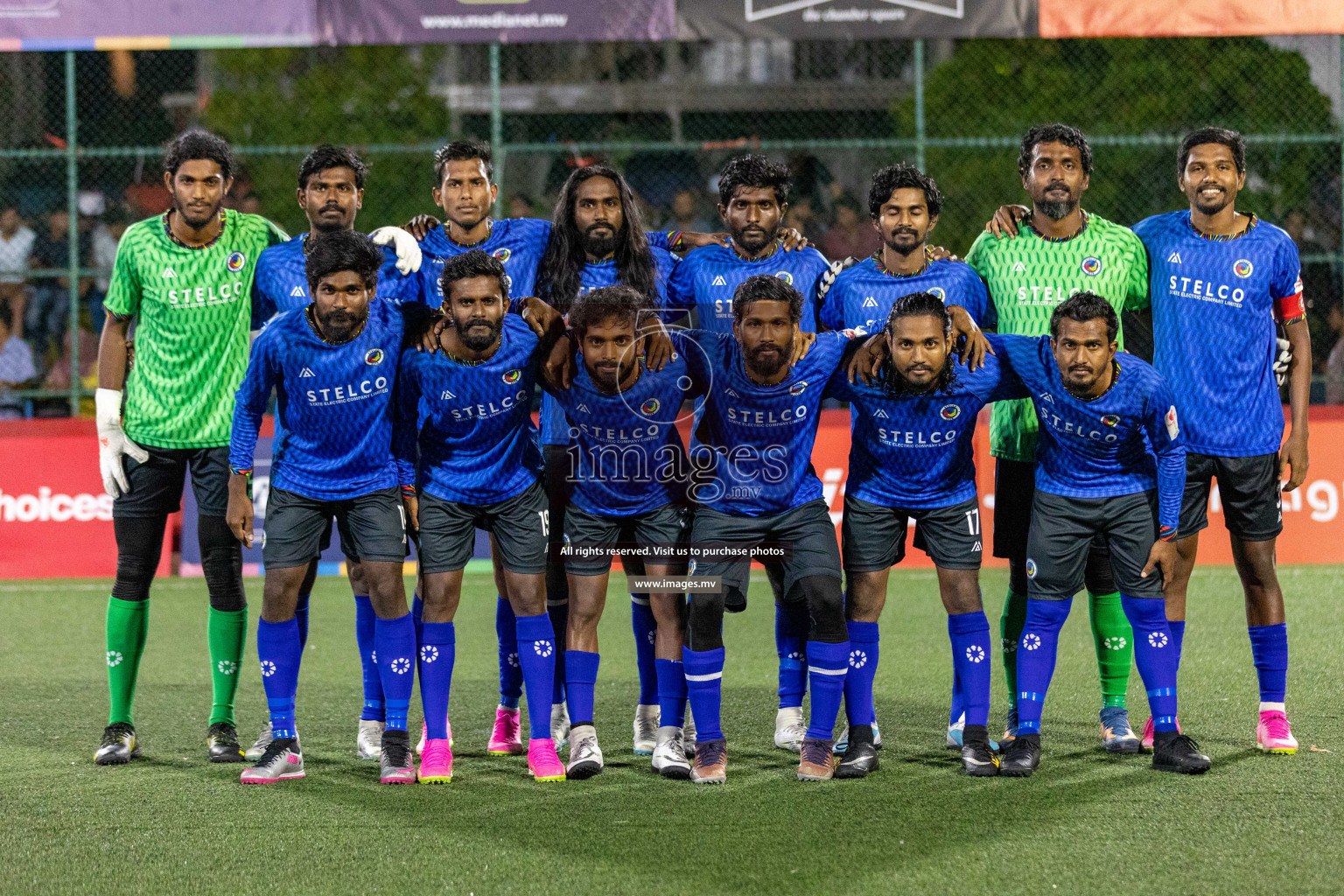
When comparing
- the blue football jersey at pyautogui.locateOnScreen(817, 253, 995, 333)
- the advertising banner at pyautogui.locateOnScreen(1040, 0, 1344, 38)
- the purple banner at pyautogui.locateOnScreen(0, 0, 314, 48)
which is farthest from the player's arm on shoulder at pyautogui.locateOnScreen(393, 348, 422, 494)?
the advertising banner at pyautogui.locateOnScreen(1040, 0, 1344, 38)

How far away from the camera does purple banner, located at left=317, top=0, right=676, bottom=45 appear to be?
11.3 metres

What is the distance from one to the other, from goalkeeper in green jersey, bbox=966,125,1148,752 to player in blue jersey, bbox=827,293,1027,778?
350 millimetres

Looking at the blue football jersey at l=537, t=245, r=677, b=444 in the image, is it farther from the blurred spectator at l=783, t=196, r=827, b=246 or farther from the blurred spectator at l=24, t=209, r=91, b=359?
the blurred spectator at l=24, t=209, r=91, b=359

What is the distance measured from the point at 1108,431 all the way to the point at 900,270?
92cm

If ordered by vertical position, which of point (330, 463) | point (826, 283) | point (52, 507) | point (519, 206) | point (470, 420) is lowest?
point (52, 507)

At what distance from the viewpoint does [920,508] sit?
200 inches

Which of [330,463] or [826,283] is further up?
[826,283]

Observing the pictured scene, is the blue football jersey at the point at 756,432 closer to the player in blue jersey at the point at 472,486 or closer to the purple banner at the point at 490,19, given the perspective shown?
the player in blue jersey at the point at 472,486

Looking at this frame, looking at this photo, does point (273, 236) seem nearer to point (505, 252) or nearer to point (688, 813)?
point (505, 252)

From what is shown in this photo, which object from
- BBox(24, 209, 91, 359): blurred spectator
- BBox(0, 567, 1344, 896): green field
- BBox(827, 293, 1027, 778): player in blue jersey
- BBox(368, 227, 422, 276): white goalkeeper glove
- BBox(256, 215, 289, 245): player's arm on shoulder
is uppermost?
BBox(24, 209, 91, 359): blurred spectator

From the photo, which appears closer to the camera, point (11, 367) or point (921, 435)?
point (921, 435)

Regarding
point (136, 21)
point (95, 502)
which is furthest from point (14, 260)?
point (95, 502)

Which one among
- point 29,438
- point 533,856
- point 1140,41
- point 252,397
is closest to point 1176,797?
point 533,856

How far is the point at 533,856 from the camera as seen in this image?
4035 millimetres
